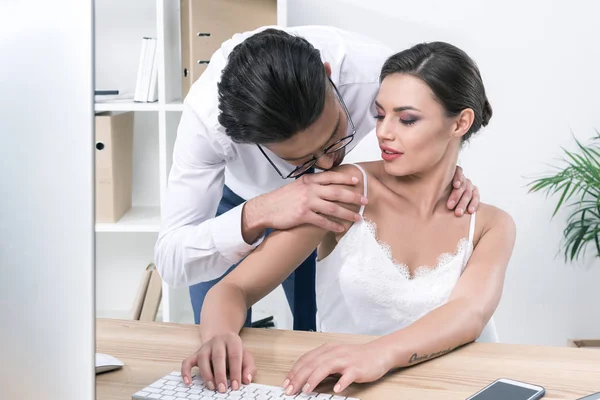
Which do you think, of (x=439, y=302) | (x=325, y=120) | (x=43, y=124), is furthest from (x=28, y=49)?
(x=439, y=302)

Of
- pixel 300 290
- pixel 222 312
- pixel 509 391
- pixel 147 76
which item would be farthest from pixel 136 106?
pixel 509 391

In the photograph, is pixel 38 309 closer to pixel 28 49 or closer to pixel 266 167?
pixel 28 49

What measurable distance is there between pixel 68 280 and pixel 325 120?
822 millimetres

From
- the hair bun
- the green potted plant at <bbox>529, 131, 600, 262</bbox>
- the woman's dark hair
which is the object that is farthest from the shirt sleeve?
the green potted plant at <bbox>529, 131, 600, 262</bbox>

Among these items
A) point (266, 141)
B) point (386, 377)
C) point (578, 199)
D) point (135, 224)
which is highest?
point (266, 141)

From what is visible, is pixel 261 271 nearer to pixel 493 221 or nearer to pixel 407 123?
pixel 407 123

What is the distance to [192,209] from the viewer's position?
1.36 m

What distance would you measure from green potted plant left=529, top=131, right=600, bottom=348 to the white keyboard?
76.0 inches

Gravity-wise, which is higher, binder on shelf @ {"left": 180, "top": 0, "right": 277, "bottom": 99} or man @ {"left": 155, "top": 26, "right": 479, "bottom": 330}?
binder on shelf @ {"left": 180, "top": 0, "right": 277, "bottom": 99}

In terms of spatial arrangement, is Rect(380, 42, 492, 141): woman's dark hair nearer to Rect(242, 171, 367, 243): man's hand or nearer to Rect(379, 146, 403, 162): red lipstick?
Rect(379, 146, 403, 162): red lipstick

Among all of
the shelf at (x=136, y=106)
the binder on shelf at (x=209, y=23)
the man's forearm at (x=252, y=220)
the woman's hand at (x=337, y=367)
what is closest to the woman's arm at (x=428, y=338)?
the woman's hand at (x=337, y=367)

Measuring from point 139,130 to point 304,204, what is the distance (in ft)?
5.84

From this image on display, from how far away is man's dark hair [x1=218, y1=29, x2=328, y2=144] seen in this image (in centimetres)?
105

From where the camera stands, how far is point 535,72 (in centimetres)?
265
